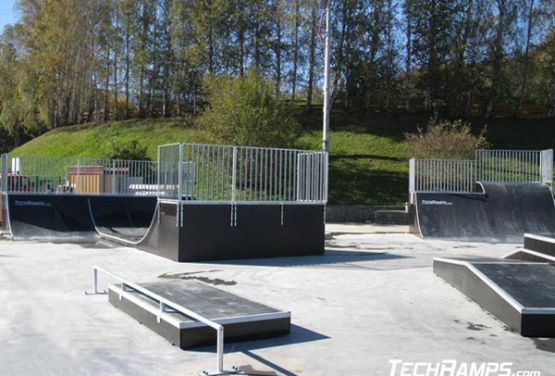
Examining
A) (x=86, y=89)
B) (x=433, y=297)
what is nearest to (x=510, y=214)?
(x=433, y=297)

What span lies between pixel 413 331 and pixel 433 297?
7.60 feet

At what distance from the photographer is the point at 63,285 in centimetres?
1000

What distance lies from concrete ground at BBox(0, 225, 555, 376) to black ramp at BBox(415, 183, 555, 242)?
7.30m

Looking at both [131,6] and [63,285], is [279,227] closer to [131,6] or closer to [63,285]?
[63,285]

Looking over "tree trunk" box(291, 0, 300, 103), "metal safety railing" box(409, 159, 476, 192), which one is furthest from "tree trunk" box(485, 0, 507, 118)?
"metal safety railing" box(409, 159, 476, 192)

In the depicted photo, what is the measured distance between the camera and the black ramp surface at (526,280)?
7602mm

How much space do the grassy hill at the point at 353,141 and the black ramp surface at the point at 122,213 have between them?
9.91m

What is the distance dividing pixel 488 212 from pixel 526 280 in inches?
495

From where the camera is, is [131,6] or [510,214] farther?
[131,6]

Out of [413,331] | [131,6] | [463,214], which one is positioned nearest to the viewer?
[413,331]

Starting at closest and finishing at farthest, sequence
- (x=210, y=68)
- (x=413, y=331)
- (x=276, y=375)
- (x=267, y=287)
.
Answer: (x=276, y=375) < (x=413, y=331) < (x=267, y=287) < (x=210, y=68)

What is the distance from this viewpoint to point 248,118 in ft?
90.7

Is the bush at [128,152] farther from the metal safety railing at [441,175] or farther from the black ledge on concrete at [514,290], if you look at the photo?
the black ledge on concrete at [514,290]

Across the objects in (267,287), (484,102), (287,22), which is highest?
(287,22)
